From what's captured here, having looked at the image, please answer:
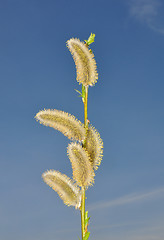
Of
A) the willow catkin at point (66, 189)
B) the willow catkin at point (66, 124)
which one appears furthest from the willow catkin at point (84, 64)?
the willow catkin at point (66, 189)

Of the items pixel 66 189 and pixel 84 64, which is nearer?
pixel 66 189

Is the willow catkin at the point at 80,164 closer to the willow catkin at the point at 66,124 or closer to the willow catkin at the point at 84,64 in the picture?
the willow catkin at the point at 66,124

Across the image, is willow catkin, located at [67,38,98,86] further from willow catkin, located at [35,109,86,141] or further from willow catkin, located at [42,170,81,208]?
willow catkin, located at [42,170,81,208]

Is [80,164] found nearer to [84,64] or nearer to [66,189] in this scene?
[66,189]

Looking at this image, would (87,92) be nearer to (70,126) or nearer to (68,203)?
(70,126)

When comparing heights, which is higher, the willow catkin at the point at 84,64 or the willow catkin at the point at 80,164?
the willow catkin at the point at 84,64

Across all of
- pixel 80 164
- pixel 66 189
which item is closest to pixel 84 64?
pixel 80 164
